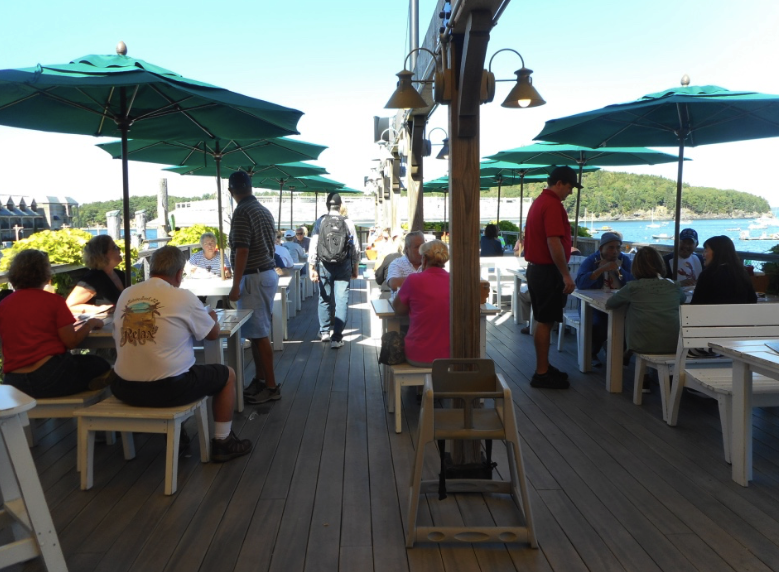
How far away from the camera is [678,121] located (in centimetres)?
593

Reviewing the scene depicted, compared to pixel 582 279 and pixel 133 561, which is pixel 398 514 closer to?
pixel 133 561

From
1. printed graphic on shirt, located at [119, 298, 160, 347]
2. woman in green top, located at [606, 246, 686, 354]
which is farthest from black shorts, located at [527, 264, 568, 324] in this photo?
printed graphic on shirt, located at [119, 298, 160, 347]

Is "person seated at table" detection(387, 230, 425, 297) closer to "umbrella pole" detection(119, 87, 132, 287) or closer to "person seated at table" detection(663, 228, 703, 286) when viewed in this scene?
"umbrella pole" detection(119, 87, 132, 287)

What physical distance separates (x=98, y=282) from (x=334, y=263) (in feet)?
9.05

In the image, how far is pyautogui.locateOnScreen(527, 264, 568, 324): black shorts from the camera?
4.94 metres

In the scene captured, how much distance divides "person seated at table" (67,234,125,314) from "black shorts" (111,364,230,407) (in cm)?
92

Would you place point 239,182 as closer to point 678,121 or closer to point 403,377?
point 403,377

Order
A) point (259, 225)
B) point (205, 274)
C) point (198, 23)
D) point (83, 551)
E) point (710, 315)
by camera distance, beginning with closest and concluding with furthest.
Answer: point (83, 551)
point (710, 315)
point (259, 225)
point (205, 274)
point (198, 23)

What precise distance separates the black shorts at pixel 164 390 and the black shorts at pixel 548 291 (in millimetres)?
2716

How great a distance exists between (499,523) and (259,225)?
2725 mm

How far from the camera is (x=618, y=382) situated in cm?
488

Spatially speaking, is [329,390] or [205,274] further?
[205,274]

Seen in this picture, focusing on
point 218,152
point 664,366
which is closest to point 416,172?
point 218,152

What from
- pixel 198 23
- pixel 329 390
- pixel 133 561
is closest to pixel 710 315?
pixel 329 390
